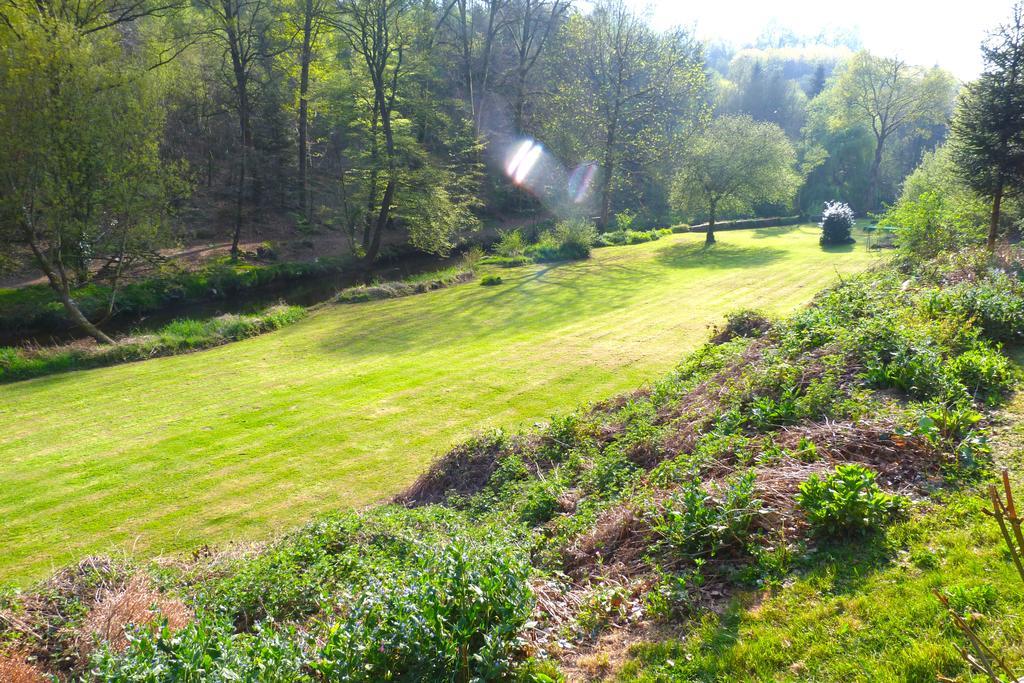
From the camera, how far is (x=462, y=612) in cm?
324

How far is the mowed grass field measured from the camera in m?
7.19

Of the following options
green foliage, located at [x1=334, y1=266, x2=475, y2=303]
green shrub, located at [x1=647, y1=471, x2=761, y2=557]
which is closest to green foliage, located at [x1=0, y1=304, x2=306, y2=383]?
green foliage, located at [x1=334, y1=266, x2=475, y2=303]

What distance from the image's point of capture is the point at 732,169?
31078mm

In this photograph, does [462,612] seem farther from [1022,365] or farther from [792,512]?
[1022,365]

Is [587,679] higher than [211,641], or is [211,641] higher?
[211,641]

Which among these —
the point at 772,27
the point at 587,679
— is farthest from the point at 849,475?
the point at 772,27

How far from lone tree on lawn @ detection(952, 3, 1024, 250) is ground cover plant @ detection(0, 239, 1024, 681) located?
29.5ft

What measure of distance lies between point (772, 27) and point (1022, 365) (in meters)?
124

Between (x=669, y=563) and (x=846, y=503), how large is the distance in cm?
122

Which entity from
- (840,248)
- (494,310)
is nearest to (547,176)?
(840,248)

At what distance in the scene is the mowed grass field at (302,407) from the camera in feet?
23.6

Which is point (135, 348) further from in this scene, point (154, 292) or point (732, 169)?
point (732, 169)

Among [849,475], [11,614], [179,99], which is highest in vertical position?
[179,99]

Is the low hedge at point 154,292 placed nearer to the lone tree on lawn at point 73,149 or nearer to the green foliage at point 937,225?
the lone tree on lawn at point 73,149
